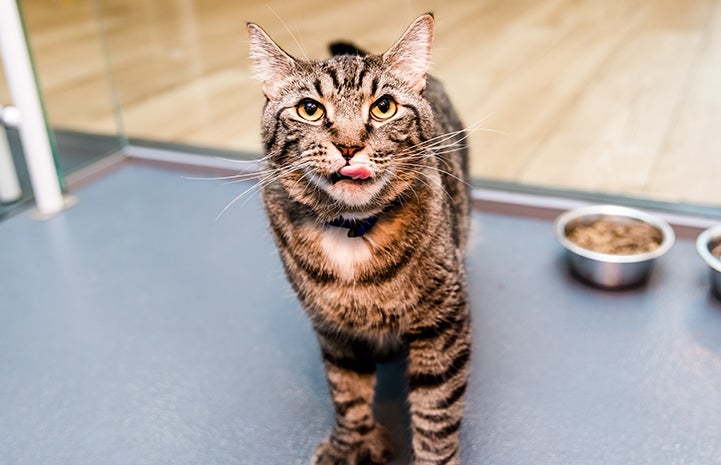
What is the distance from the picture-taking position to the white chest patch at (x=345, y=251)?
1.01 meters

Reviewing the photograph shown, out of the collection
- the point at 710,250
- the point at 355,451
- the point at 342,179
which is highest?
the point at 342,179

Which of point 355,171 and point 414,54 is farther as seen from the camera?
point 414,54

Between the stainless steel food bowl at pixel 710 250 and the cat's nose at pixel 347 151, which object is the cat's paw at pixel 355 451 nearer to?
the cat's nose at pixel 347 151

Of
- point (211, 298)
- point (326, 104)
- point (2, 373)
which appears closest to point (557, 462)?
point (326, 104)

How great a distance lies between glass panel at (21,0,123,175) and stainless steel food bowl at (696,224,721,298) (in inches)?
76.2

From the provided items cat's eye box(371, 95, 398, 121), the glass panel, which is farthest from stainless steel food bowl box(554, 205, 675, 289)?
the glass panel

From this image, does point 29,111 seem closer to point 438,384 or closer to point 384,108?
point 384,108

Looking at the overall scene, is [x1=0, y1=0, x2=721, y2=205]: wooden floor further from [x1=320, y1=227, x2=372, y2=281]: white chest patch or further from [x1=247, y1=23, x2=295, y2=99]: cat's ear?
[x1=320, y1=227, x2=372, y2=281]: white chest patch

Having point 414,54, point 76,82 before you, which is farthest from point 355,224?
point 76,82

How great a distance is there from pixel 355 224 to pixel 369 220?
23mm

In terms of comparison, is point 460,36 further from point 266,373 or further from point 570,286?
point 266,373

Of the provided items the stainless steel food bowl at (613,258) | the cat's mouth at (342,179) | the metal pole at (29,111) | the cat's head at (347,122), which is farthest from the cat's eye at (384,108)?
the metal pole at (29,111)

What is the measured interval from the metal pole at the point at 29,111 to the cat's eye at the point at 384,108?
4.32ft

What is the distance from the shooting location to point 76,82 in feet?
7.63
